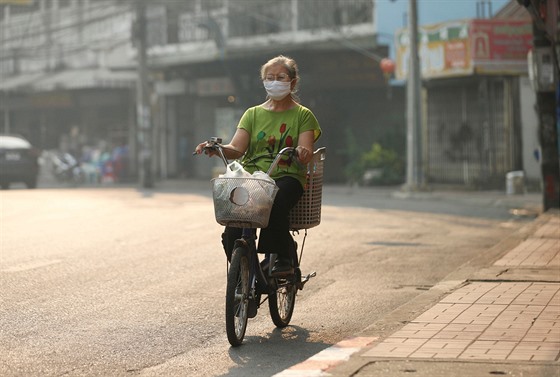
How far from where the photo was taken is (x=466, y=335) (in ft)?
24.5

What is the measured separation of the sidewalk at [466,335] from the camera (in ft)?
21.1

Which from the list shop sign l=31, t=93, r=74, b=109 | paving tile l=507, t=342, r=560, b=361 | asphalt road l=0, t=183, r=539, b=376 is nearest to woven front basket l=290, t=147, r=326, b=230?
asphalt road l=0, t=183, r=539, b=376

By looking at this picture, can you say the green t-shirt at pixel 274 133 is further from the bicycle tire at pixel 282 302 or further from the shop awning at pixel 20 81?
the shop awning at pixel 20 81

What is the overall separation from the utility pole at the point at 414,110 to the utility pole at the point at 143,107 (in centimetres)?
997

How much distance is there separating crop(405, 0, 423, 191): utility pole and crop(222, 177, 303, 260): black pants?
21135 mm

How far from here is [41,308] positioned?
9242 millimetres

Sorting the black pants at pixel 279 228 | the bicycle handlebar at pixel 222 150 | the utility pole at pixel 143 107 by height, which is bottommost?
the black pants at pixel 279 228

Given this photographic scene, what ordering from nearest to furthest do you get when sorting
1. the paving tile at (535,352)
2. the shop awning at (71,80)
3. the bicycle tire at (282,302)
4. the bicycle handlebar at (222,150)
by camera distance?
the paving tile at (535,352), the bicycle handlebar at (222,150), the bicycle tire at (282,302), the shop awning at (71,80)

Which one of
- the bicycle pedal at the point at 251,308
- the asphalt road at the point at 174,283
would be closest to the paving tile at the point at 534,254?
the asphalt road at the point at 174,283

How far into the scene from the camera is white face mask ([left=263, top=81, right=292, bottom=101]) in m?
8.10

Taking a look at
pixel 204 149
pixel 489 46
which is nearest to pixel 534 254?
pixel 204 149

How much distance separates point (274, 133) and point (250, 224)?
0.87m

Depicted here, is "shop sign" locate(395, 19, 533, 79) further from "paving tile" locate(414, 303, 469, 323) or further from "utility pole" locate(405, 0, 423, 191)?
"paving tile" locate(414, 303, 469, 323)

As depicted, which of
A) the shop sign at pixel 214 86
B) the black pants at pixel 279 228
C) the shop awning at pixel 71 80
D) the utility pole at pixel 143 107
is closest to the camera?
the black pants at pixel 279 228
